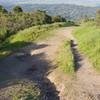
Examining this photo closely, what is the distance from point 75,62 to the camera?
29625mm

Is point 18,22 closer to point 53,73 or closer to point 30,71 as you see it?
point 30,71

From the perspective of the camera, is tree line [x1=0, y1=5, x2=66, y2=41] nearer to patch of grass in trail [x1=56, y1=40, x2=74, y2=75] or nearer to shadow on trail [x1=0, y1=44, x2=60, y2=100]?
patch of grass in trail [x1=56, y1=40, x2=74, y2=75]

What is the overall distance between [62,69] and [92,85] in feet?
13.0

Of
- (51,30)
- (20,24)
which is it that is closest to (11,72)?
(51,30)

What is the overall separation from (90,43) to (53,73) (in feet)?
26.2

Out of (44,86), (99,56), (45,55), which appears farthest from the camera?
(45,55)

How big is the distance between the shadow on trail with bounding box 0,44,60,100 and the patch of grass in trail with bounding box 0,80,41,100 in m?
0.39

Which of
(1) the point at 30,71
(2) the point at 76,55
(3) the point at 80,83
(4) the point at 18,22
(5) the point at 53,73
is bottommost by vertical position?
(4) the point at 18,22

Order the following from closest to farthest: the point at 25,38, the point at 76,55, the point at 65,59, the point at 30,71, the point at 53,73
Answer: the point at 53,73 → the point at 30,71 → the point at 65,59 → the point at 76,55 → the point at 25,38

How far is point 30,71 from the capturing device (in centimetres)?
2878

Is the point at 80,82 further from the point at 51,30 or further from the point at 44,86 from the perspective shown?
the point at 51,30

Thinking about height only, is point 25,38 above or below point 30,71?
below

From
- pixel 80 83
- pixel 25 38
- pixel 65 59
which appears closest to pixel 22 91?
pixel 80 83

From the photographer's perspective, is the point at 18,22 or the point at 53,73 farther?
the point at 18,22
